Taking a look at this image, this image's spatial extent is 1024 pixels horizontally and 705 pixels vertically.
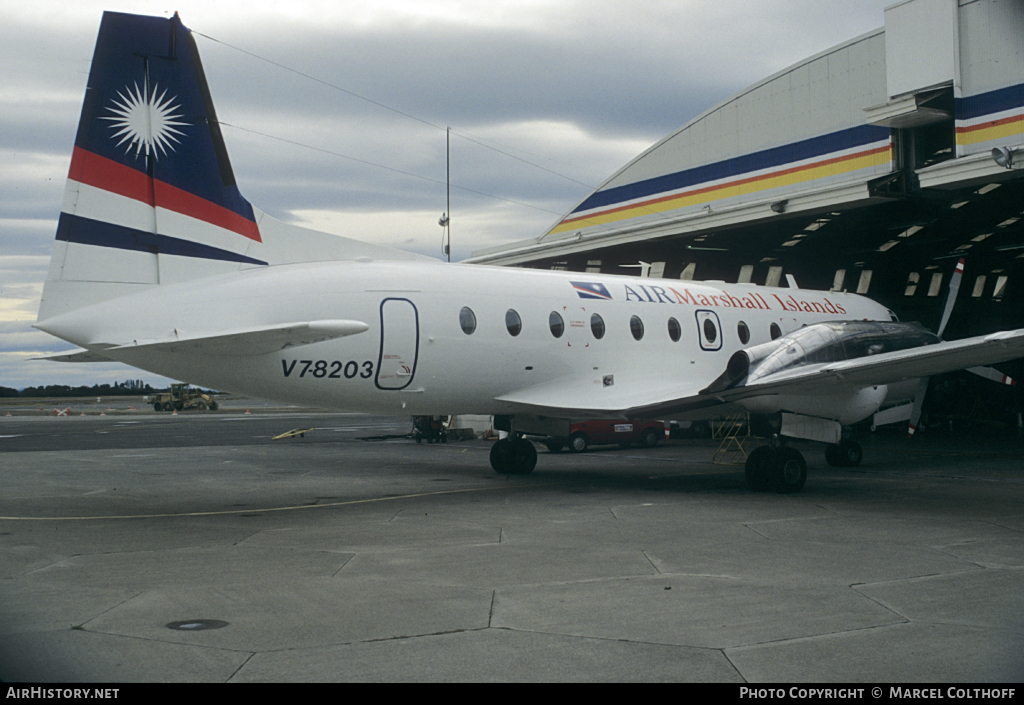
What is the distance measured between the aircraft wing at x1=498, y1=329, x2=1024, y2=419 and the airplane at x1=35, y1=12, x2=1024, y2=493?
0.14ft

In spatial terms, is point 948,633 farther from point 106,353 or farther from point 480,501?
point 106,353

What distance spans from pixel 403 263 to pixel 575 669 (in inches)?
383

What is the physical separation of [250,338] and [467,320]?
13.3 ft

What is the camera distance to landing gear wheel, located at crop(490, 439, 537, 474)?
56.1ft

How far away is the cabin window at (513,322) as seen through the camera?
14.1m

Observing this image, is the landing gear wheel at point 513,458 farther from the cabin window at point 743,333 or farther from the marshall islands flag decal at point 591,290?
the cabin window at point 743,333

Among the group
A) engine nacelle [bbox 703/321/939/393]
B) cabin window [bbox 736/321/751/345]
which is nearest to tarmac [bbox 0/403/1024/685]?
engine nacelle [bbox 703/321/939/393]

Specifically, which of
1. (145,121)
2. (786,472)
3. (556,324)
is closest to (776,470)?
(786,472)

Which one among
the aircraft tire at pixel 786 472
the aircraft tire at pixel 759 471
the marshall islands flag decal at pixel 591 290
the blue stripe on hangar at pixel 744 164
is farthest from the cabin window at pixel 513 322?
the blue stripe on hangar at pixel 744 164

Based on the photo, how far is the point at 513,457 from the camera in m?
17.1

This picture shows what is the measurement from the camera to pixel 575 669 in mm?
5090

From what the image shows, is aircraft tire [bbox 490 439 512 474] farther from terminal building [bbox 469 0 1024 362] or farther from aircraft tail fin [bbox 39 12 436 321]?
terminal building [bbox 469 0 1024 362]


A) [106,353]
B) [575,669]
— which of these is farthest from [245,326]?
[575,669]
